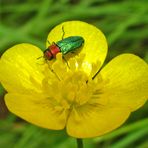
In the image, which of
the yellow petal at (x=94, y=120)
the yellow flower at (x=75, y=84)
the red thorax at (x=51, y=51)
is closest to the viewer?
the yellow petal at (x=94, y=120)

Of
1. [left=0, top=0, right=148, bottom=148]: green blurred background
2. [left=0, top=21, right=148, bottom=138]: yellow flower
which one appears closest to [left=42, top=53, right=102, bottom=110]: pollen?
[left=0, top=21, right=148, bottom=138]: yellow flower

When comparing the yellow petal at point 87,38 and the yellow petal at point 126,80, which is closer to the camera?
the yellow petal at point 126,80

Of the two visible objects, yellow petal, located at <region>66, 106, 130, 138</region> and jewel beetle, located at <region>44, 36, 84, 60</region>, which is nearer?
yellow petal, located at <region>66, 106, 130, 138</region>

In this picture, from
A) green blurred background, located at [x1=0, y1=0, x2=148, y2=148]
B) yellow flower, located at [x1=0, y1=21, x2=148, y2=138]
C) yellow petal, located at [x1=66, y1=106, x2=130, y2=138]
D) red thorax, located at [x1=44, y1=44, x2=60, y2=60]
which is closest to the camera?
yellow petal, located at [x1=66, y1=106, x2=130, y2=138]

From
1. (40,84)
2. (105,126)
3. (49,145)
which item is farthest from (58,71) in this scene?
(49,145)

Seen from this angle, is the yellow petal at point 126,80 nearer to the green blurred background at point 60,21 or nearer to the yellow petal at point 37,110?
the yellow petal at point 37,110

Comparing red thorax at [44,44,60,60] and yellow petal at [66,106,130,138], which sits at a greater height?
red thorax at [44,44,60,60]

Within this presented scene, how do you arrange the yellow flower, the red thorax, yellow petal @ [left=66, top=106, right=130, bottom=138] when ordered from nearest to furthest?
yellow petal @ [left=66, top=106, right=130, bottom=138] < the yellow flower < the red thorax

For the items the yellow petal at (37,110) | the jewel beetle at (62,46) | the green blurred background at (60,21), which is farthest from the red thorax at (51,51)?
the green blurred background at (60,21)

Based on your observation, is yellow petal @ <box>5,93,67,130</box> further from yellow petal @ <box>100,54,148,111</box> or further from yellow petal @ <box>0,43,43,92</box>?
yellow petal @ <box>100,54,148,111</box>
